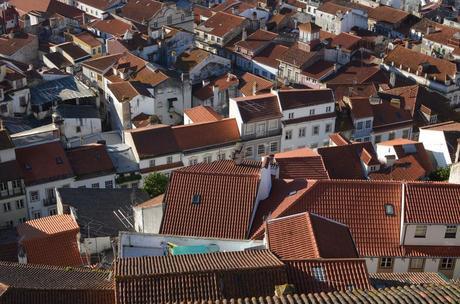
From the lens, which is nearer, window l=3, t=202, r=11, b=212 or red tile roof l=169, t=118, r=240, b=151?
window l=3, t=202, r=11, b=212

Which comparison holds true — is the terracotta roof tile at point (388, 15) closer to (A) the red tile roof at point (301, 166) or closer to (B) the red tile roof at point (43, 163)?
(A) the red tile roof at point (301, 166)

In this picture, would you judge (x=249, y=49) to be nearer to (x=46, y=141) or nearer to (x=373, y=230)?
(x=46, y=141)

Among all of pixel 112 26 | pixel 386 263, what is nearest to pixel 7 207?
pixel 386 263

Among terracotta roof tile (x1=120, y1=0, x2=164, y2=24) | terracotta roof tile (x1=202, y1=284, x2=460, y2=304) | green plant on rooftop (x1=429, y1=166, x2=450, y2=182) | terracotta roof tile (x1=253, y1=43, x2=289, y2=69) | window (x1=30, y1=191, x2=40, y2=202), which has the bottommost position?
window (x1=30, y1=191, x2=40, y2=202)

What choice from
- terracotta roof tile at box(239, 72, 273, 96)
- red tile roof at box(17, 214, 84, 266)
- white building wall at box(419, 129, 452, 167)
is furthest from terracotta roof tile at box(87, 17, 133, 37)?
red tile roof at box(17, 214, 84, 266)

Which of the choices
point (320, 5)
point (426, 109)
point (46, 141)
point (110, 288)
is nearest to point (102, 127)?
point (46, 141)

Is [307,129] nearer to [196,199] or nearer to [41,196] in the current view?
[41,196]

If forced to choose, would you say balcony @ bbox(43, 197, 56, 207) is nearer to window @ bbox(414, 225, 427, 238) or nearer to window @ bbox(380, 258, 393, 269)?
window @ bbox(380, 258, 393, 269)
